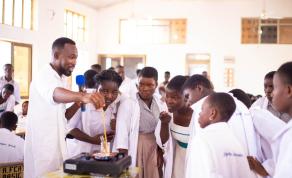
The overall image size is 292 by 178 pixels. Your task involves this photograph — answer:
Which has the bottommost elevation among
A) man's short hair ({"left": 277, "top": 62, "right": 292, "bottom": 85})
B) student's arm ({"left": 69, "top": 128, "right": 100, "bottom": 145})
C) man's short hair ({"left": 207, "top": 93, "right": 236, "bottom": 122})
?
student's arm ({"left": 69, "top": 128, "right": 100, "bottom": 145})

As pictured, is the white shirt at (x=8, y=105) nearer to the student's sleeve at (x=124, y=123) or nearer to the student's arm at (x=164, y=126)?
the student's sleeve at (x=124, y=123)

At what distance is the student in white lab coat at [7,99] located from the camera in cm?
573

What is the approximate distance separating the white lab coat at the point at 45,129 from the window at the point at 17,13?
5.93m

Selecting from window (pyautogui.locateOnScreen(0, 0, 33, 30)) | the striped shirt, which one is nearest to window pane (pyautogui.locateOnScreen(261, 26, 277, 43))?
window (pyautogui.locateOnScreen(0, 0, 33, 30))

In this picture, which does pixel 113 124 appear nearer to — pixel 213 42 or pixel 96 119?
pixel 96 119

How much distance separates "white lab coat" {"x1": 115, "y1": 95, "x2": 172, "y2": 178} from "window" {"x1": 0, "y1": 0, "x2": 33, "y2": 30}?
5839 millimetres

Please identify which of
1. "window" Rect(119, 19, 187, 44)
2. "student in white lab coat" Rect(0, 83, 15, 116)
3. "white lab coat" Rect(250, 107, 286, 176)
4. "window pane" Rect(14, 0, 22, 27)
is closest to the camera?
"white lab coat" Rect(250, 107, 286, 176)

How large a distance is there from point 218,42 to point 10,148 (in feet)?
28.7

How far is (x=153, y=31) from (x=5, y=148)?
28.5 ft

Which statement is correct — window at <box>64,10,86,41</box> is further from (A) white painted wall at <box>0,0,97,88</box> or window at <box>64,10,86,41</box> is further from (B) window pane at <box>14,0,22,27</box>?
(B) window pane at <box>14,0,22,27</box>

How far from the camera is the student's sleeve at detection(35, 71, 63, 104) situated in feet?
7.01

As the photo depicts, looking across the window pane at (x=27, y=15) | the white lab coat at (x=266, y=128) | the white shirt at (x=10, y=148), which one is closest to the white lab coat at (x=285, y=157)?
the white lab coat at (x=266, y=128)

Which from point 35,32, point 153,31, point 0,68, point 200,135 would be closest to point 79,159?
point 200,135

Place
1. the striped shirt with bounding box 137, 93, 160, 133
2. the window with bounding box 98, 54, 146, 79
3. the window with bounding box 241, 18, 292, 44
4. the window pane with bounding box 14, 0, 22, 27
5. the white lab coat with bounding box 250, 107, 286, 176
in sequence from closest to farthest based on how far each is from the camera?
the white lab coat with bounding box 250, 107, 286, 176 < the striped shirt with bounding box 137, 93, 160, 133 < the window pane with bounding box 14, 0, 22, 27 < the window with bounding box 241, 18, 292, 44 < the window with bounding box 98, 54, 146, 79
